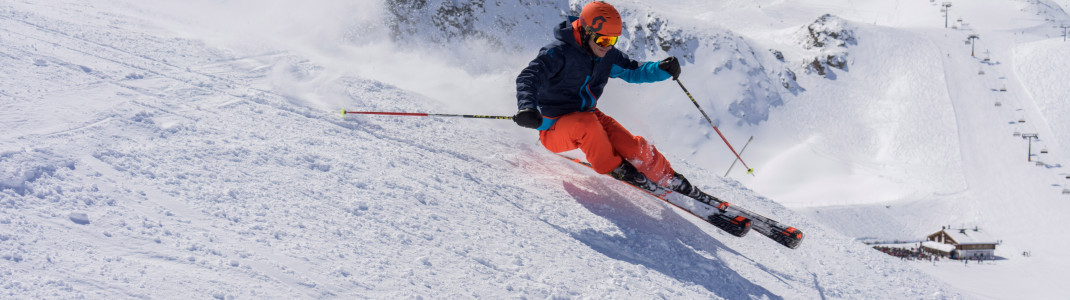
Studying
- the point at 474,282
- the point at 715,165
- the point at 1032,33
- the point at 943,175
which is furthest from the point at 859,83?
the point at 474,282

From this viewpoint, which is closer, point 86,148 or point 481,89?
point 86,148

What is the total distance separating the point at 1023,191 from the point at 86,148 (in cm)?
4997

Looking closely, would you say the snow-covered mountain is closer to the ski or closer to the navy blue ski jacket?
the ski

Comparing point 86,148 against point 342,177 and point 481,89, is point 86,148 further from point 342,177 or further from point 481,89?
point 481,89

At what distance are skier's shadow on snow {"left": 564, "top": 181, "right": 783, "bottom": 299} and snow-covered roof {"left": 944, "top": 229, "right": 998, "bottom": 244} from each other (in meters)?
36.8

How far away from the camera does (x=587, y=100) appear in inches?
246

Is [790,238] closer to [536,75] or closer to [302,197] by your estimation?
[536,75]

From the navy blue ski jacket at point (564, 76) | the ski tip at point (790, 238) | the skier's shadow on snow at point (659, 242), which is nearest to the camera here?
the skier's shadow on snow at point (659, 242)

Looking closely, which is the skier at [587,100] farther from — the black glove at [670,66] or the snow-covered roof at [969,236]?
the snow-covered roof at [969,236]

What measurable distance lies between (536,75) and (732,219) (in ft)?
7.43

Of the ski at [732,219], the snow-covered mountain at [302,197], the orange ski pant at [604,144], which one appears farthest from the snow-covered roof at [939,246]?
the orange ski pant at [604,144]

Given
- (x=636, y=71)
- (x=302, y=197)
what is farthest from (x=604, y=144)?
(x=302, y=197)

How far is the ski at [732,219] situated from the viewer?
5.93 m

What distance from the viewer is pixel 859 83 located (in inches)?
2071
